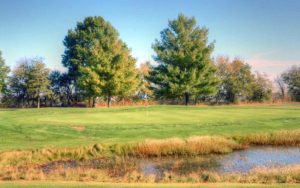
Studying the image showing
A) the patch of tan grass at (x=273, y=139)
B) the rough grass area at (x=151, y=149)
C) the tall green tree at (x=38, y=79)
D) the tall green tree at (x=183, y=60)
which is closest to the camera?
the rough grass area at (x=151, y=149)

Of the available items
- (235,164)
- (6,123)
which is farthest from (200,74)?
(235,164)

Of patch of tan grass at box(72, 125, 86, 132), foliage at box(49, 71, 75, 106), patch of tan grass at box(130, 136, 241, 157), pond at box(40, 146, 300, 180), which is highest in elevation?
foliage at box(49, 71, 75, 106)

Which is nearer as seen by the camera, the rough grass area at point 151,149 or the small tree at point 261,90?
the rough grass area at point 151,149

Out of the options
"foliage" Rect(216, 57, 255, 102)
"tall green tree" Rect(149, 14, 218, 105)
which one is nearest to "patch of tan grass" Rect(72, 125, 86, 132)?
"tall green tree" Rect(149, 14, 218, 105)

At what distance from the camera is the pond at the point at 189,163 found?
552 inches

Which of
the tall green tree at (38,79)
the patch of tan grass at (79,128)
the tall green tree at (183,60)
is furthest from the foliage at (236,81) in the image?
the patch of tan grass at (79,128)

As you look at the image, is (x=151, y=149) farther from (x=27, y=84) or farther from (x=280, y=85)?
(x=280, y=85)

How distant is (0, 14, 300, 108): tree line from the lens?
4025 centimetres

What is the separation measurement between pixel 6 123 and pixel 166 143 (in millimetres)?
10749

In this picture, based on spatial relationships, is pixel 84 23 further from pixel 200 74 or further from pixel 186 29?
pixel 200 74

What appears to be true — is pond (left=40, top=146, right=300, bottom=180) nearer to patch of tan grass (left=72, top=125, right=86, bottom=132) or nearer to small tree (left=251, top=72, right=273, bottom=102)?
patch of tan grass (left=72, top=125, right=86, bottom=132)

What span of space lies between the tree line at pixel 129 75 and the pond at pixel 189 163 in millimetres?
23428

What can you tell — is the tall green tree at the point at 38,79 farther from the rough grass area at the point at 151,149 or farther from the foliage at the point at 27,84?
the rough grass area at the point at 151,149

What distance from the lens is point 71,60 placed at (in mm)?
50156
